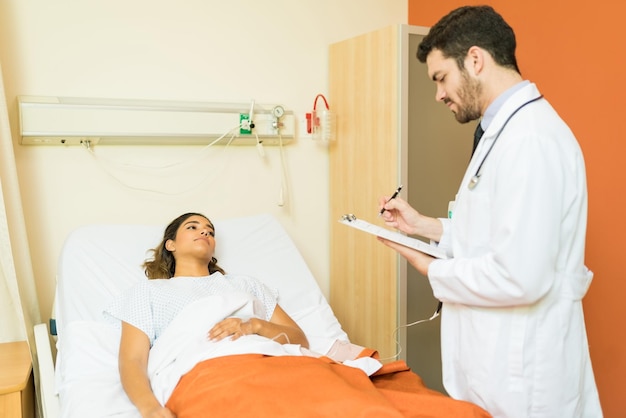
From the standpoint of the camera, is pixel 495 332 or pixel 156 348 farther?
pixel 156 348

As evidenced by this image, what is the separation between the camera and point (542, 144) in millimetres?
1275

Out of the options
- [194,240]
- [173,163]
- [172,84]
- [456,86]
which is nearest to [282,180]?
[173,163]

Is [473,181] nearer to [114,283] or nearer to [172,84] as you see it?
[114,283]

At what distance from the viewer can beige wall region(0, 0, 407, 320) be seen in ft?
7.50

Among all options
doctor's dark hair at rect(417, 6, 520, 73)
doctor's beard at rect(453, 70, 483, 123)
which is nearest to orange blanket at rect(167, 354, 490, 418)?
doctor's beard at rect(453, 70, 483, 123)

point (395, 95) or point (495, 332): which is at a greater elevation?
point (395, 95)

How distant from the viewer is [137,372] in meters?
1.70

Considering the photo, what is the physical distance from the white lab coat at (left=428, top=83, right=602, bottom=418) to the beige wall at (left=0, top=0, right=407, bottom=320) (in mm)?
1496

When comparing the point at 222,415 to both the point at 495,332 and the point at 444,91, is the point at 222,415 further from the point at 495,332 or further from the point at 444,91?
the point at 444,91

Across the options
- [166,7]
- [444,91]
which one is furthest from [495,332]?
[166,7]

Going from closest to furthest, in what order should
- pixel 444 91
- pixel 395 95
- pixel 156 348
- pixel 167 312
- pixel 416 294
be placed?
pixel 444 91 < pixel 156 348 < pixel 167 312 < pixel 395 95 < pixel 416 294

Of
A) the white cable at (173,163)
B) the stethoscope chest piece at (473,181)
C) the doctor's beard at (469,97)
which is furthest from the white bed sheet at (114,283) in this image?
the doctor's beard at (469,97)

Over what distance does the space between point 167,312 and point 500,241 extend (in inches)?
45.4

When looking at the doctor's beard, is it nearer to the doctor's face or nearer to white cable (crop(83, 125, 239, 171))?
the doctor's face
